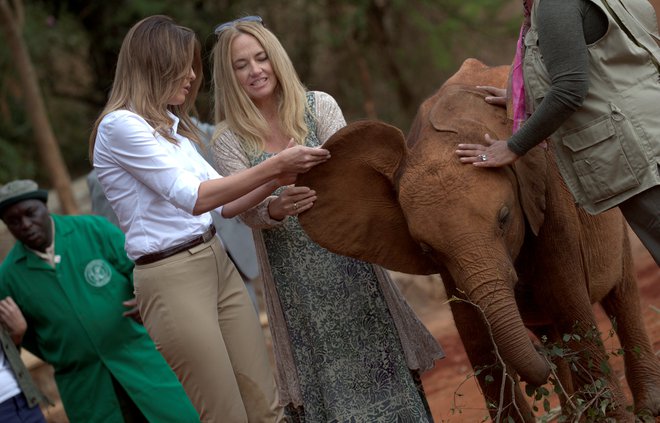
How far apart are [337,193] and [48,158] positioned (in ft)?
25.4

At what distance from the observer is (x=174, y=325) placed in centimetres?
474

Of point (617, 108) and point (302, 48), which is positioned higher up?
point (302, 48)

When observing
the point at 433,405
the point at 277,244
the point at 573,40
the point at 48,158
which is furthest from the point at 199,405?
the point at 48,158

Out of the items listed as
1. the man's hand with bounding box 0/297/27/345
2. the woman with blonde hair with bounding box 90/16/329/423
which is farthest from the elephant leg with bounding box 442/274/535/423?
the man's hand with bounding box 0/297/27/345

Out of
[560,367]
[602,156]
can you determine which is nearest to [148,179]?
[602,156]

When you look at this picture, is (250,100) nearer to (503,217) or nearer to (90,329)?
(503,217)

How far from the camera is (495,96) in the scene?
527 cm

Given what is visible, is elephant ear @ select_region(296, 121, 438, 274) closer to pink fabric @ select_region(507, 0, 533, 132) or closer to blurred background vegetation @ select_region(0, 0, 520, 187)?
pink fabric @ select_region(507, 0, 533, 132)

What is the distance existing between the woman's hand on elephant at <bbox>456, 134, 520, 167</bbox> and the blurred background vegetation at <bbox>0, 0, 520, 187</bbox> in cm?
1106

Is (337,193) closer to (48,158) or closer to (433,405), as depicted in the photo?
(433,405)

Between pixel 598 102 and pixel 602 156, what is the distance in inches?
8.8

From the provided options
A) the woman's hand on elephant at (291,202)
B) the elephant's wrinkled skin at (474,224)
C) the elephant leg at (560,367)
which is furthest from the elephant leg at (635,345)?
the woman's hand on elephant at (291,202)

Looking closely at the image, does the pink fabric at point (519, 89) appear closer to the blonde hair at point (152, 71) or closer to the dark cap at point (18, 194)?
the blonde hair at point (152, 71)

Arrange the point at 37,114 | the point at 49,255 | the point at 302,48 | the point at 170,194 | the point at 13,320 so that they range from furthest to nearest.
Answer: the point at 302,48
the point at 37,114
the point at 49,255
the point at 13,320
the point at 170,194
